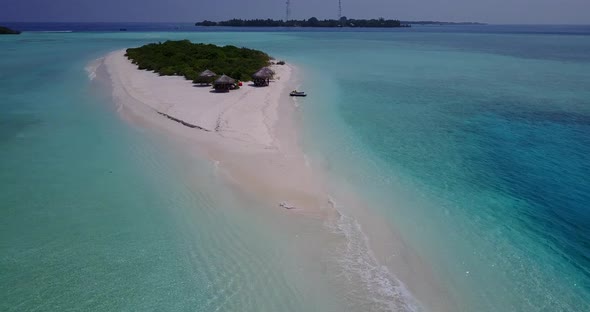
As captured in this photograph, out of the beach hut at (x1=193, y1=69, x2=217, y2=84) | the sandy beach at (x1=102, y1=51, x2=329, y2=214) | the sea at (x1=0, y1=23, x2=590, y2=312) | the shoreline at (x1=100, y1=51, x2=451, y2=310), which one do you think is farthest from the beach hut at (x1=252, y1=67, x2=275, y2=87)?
the sea at (x1=0, y1=23, x2=590, y2=312)

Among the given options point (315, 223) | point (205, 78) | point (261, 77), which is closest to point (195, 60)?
point (205, 78)

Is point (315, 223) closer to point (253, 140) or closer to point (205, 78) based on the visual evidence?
point (253, 140)

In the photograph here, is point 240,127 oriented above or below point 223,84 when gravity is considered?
below

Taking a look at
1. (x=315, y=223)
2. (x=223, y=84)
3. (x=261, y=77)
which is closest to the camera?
(x=315, y=223)

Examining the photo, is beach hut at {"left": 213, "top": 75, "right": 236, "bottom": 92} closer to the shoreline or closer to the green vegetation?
the shoreline

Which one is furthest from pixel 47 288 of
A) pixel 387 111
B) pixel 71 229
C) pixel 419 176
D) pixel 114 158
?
pixel 387 111

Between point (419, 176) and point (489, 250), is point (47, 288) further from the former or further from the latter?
point (419, 176)
